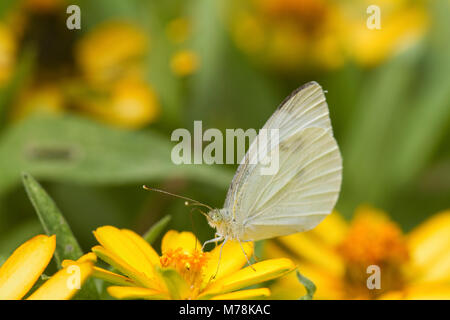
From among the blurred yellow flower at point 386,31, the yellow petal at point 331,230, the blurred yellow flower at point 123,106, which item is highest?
the blurred yellow flower at point 386,31

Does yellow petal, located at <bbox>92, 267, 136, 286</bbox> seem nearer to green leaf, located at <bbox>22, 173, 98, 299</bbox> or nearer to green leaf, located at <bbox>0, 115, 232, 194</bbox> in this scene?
green leaf, located at <bbox>22, 173, 98, 299</bbox>

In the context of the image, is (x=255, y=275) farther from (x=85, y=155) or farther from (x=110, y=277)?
(x=85, y=155)

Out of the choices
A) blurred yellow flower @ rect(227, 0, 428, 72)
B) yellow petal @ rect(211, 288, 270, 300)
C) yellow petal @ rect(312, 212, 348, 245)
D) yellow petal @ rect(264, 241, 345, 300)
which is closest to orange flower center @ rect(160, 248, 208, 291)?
yellow petal @ rect(211, 288, 270, 300)

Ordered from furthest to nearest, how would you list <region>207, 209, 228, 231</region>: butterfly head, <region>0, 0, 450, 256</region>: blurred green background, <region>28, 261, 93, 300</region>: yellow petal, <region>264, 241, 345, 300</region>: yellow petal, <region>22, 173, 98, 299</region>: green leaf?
<region>0, 0, 450, 256</region>: blurred green background
<region>264, 241, 345, 300</region>: yellow petal
<region>207, 209, 228, 231</region>: butterfly head
<region>22, 173, 98, 299</region>: green leaf
<region>28, 261, 93, 300</region>: yellow petal

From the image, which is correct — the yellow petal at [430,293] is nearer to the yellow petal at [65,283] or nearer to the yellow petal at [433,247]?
the yellow petal at [433,247]

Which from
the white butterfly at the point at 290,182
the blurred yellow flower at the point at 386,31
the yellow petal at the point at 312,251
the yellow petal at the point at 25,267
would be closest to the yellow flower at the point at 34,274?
the yellow petal at the point at 25,267
